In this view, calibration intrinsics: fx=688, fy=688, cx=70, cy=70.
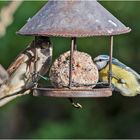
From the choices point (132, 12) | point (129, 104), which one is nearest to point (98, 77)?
point (132, 12)

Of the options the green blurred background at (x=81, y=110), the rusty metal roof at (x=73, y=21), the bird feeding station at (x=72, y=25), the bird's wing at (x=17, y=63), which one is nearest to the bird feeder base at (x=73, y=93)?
the bird feeding station at (x=72, y=25)

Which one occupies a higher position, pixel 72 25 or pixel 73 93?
pixel 72 25

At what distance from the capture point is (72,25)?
489 centimetres

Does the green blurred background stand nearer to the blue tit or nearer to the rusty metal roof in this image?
the blue tit

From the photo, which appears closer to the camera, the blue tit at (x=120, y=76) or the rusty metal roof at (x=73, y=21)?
the rusty metal roof at (x=73, y=21)

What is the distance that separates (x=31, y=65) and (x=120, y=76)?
761 millimetres

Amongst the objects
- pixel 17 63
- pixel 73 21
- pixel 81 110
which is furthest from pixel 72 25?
pixel 81 110

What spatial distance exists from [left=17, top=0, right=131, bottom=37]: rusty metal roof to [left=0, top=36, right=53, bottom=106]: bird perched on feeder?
0.68 metres

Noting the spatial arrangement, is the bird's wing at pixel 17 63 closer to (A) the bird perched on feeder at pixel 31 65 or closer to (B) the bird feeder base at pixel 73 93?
(A) the bird perched on feeder at pixel 31 65

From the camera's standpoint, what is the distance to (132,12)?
31.1 feet

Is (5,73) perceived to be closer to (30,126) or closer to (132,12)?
(132,12)

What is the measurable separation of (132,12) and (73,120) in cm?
217

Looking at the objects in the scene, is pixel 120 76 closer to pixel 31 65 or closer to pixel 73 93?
pixel 31 65

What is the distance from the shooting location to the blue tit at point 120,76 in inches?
223
